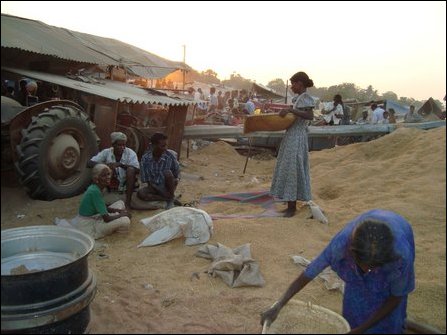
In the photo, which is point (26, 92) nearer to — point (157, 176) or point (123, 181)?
point (123, 181)

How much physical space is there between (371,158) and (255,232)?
5213 mm

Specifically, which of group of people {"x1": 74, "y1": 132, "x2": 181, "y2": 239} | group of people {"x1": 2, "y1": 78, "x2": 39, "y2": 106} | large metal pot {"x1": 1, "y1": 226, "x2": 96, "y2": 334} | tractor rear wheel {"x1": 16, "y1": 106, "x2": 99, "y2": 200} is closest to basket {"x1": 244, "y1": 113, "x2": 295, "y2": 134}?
group of people {"x1": 74, "y1": 132, "x2": 181, "y2": 239}

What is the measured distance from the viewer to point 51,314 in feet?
7.32

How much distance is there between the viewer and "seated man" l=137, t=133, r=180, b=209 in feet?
19.2

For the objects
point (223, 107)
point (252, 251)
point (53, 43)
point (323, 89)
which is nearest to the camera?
point (252, 251)

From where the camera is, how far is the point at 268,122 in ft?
16.9

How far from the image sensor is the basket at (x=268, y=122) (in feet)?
16.7

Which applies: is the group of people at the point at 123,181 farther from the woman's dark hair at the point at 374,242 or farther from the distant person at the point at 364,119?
the distant person at the point at 364,119

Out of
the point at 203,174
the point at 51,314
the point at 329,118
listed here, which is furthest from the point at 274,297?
the point at 329,118

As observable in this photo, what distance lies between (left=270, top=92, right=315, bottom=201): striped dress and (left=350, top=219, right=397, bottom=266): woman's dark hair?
3.12 metres

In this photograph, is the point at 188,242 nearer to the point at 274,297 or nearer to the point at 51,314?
the point at 274,297

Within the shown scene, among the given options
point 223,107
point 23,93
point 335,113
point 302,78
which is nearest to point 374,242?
point 302,78

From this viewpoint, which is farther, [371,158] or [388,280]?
[371,158]

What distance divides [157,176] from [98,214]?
4.57 feet
